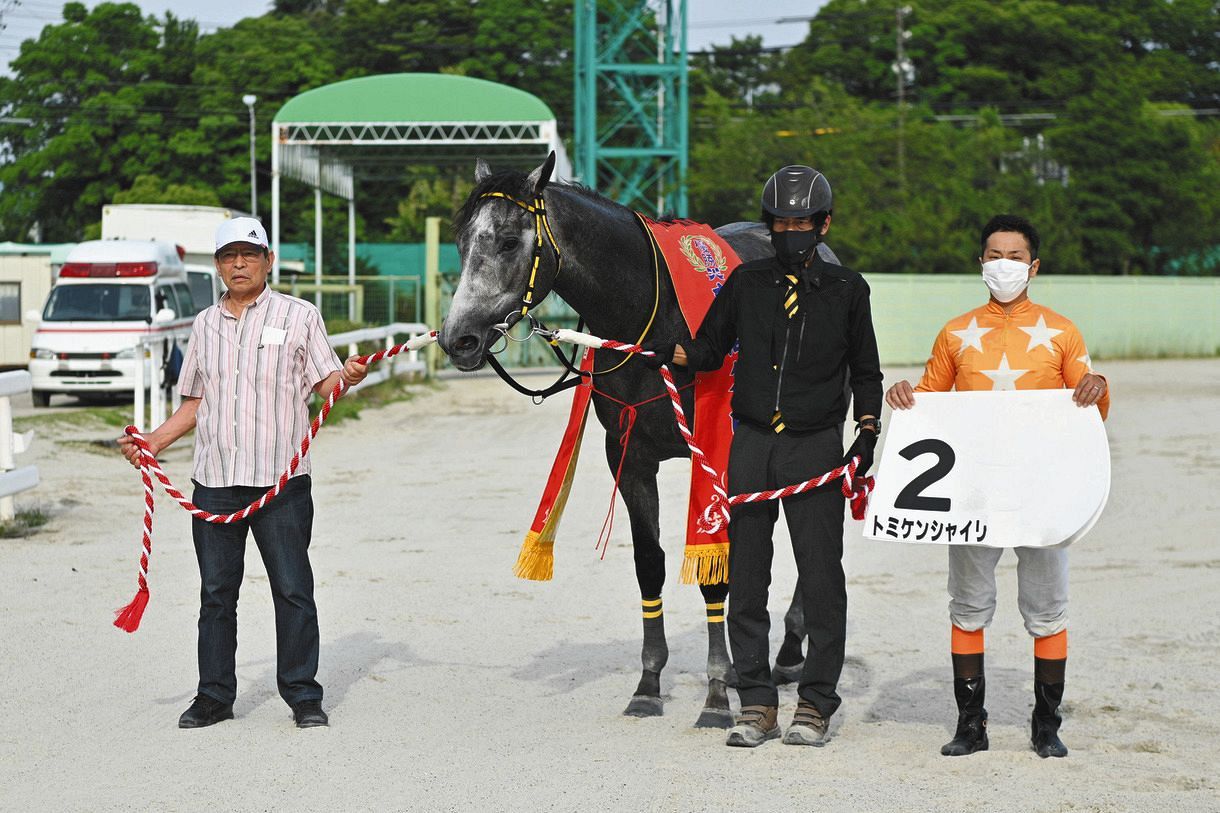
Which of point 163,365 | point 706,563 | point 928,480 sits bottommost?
point 706,563

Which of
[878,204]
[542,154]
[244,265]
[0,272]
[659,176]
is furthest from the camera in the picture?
[878,204]

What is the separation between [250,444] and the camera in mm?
5934

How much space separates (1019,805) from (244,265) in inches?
139

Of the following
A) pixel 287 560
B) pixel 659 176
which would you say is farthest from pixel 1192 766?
pixel 659 176

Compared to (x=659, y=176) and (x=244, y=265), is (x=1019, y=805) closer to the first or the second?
(x=244, y=265)

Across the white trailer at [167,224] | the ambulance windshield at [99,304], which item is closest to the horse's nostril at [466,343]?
the ambulance windshield at [99,304]

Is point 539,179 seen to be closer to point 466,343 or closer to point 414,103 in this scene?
point 466,343

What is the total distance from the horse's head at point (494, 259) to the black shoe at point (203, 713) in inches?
68.6

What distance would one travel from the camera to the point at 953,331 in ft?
18.4

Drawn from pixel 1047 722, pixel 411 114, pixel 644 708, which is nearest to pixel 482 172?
pixel 644 708

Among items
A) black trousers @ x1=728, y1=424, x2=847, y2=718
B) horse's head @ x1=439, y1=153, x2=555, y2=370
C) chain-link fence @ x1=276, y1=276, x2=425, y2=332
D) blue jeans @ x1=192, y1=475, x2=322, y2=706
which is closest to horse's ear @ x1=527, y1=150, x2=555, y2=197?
horse's head @ x1=439, y1=153, x2=555, y2=370

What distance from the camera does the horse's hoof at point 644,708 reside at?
20.4 feet

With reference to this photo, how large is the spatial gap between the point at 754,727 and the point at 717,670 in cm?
53

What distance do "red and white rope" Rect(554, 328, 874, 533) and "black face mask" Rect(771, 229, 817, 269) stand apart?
674 millimetres
